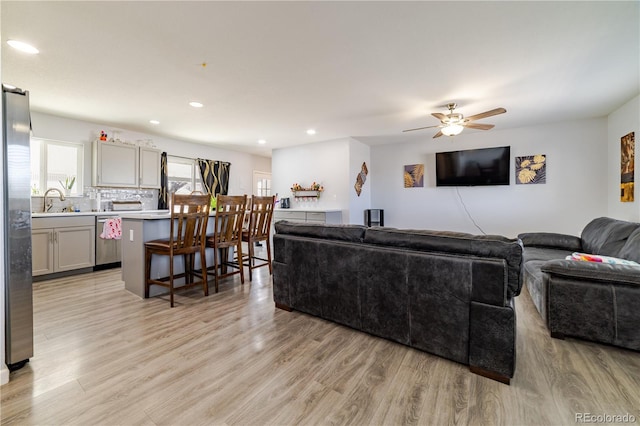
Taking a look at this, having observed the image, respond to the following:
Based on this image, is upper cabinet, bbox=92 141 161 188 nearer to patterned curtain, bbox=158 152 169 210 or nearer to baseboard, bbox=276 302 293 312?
patterned curtain, bbox=158 152 169 210

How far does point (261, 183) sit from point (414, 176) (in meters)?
4.36

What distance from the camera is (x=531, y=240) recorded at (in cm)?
382

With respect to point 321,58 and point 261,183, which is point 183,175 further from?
point 321,58

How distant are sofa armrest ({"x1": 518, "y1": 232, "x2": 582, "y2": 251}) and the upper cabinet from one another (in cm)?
624

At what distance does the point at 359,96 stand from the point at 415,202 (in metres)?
3.42

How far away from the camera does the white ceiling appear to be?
1.93 m

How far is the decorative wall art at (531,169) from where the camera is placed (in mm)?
4875

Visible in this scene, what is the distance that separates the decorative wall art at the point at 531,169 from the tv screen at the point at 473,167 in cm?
21

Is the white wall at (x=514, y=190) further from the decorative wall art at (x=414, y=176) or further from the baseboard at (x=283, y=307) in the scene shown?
the baseboard at (x=283, y=307)

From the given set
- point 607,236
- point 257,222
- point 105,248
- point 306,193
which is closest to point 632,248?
point 607,236

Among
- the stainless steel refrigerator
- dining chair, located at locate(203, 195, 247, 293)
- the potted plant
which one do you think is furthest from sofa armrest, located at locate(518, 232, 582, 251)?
the potted plant

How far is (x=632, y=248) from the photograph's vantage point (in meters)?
2.46

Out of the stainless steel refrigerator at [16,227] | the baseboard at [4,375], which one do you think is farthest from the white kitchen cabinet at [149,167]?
the baseboard at [4,375]

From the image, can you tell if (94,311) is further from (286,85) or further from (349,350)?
(286,85)
